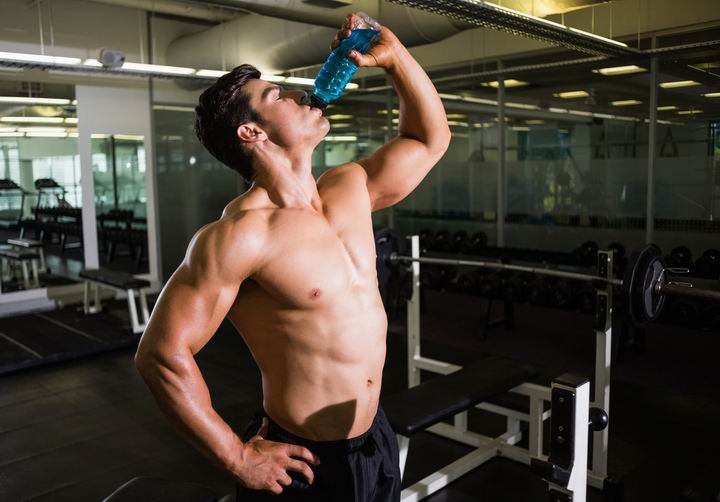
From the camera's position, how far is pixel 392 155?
132 centimetres

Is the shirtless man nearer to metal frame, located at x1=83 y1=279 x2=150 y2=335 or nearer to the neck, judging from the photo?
the neck

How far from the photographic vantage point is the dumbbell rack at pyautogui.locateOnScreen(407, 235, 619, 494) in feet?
7.61

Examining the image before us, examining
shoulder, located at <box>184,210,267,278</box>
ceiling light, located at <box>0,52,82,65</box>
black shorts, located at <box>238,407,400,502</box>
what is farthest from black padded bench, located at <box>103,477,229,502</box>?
ceiling light, located at <box>0,52,82,65</box>

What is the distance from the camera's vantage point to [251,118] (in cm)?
110

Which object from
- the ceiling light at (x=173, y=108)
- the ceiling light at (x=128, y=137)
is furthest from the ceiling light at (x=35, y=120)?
the ceiling light at (x=173, y=108)

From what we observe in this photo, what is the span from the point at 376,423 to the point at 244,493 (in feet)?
0.94

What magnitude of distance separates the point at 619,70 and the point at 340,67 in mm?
4151

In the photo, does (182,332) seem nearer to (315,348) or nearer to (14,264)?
(315,348)

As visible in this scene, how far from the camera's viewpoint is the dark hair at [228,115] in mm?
1099

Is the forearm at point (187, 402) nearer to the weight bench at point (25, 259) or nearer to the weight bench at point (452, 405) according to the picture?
the weight bench at point (452, 405)

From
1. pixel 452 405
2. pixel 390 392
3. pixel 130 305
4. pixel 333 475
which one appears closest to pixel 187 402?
pixel 333 475

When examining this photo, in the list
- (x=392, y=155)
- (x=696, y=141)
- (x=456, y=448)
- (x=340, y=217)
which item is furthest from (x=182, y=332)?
(x=696, y=141)

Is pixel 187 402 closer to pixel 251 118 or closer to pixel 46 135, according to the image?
pixel 251 118

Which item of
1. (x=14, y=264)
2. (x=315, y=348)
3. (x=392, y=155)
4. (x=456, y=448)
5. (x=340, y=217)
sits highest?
(x=392, y=155)
